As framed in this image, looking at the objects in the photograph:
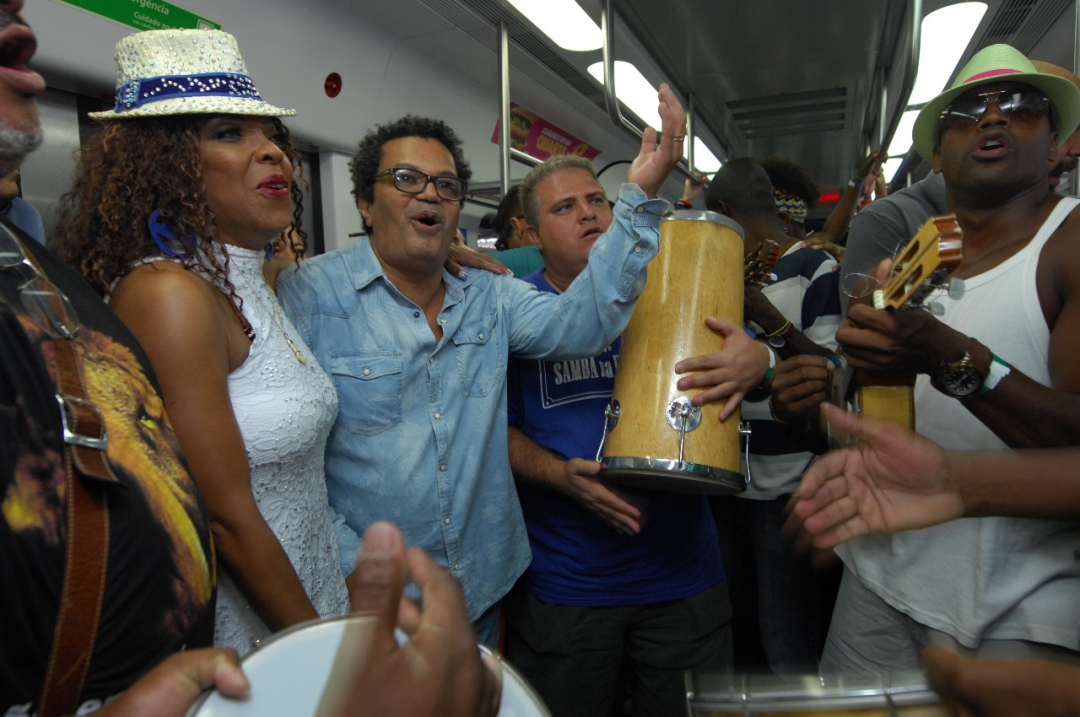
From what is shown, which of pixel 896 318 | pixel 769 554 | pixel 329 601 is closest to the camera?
pixel 896 318

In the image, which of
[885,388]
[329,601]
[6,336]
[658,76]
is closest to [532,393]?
[329,601]

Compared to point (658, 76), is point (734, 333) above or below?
below

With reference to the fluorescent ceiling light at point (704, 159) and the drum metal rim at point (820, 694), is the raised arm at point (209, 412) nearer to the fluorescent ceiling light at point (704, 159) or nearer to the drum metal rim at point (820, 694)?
the drum metal rim at point (820, 694)

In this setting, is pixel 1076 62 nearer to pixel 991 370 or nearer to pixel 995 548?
pixel 991 370

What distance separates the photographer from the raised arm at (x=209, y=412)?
1.18 metres

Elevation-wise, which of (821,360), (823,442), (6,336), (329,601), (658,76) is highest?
(658,76)

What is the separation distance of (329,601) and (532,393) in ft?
2.80

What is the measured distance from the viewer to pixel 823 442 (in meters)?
1.99

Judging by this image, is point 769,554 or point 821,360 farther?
point 769,554

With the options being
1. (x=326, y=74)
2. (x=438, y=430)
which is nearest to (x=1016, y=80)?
(x=438, y=430)

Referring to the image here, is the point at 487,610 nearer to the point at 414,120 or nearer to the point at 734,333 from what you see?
the point at 734,333

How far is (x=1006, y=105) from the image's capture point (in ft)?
5.20

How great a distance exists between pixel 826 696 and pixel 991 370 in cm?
78

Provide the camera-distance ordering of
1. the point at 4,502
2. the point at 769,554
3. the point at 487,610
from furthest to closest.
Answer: the point at 769,554 < the point at 487,610 < the point at 4,502
